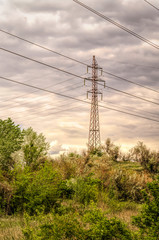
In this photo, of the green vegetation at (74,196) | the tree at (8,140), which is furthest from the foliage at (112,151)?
the tree at (8,140)

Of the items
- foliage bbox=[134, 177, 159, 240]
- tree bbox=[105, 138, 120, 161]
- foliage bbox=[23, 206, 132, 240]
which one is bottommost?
foliage bbox=[23, 206, 132, 240]

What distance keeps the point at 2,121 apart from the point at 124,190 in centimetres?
1343

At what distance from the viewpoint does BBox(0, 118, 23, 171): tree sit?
22962mm

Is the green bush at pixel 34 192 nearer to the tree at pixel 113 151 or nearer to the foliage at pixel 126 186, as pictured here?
the foliage at pixel 126 186

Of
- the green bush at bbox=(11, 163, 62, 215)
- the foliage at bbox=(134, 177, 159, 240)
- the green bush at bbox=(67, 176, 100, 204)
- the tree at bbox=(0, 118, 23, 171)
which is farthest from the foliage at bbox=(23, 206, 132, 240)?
the tree at bbox=(0, 118, 23, 171)

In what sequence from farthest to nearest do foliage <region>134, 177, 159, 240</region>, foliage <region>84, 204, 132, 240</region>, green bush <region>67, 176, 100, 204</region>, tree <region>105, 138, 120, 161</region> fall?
tree <region>105, 138, 120, 161</region> → green bush <region>67, 176, 100, 204</region> → foliage <region>84, 204, 132, 240</region> → foliage <region>134, 177, 159, 240</region>

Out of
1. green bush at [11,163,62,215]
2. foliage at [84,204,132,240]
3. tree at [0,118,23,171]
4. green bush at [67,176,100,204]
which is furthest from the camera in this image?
tree at [0,118,23,171]

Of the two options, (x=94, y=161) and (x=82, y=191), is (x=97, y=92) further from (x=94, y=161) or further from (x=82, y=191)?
(x=82, y=191)

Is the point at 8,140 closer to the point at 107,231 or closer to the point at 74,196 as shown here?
the point at 74,196

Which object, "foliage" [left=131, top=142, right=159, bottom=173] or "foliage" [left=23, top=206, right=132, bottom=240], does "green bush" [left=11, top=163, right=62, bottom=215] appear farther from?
"foliage" [left=131, top=142, right=159, bottom=173]

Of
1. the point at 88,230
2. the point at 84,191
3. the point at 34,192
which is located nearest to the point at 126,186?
the point at 84,191

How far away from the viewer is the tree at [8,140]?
22962 mm

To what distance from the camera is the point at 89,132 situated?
33688 millimetres

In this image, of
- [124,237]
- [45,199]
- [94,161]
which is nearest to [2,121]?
[94,161]
